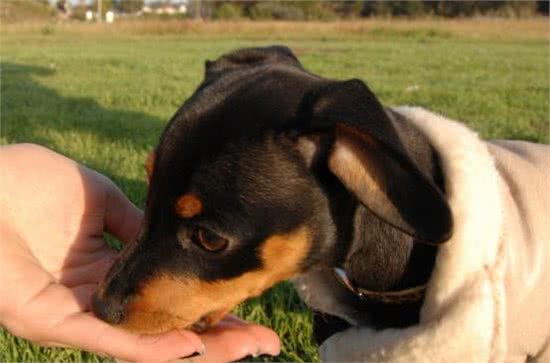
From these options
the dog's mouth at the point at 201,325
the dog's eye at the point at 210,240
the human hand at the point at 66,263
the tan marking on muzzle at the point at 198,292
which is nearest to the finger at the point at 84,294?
the human hand at the point at 66,263

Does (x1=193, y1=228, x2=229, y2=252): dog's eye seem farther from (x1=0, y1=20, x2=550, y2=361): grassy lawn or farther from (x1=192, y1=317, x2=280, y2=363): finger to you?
(x1=0, y1=20, x2=550, y2=361): grassy lawn

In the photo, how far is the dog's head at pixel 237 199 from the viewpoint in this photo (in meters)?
2.28

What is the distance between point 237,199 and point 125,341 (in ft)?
1.94

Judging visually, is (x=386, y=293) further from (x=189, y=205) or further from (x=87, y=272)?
(x=87, y=272)

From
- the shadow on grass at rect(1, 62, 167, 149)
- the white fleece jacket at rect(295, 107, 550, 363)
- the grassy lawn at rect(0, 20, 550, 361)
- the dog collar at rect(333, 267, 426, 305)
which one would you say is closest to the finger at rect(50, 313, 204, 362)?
the dog collar at rect(333, 267, 426, 305)

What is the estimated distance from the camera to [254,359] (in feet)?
10.8

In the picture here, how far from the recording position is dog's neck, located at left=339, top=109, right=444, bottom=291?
2457 mm

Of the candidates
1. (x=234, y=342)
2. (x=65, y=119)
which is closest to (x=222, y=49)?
(x=65, y=119)

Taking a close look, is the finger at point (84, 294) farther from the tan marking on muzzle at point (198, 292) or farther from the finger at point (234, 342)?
the finger at point (234, 342)

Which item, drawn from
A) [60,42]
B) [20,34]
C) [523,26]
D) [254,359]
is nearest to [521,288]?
[254,359]

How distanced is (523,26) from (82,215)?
1035 inches

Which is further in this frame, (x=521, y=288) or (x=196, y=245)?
(x=521, y=288)

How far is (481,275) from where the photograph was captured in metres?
2.42

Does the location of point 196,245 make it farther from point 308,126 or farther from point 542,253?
point 542,253
